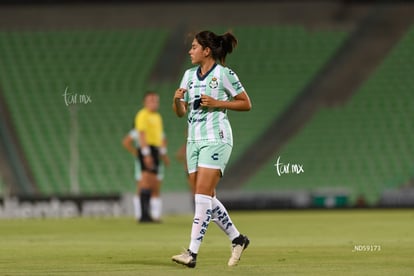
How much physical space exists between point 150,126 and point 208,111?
9.91 m

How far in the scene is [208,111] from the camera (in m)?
10.3

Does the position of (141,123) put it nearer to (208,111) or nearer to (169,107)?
(169,107)

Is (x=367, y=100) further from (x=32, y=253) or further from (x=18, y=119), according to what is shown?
(x=32, y=253)

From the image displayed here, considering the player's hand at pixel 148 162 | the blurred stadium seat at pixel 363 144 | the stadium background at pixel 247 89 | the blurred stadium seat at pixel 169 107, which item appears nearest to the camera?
the player's hand at pixel 148 162

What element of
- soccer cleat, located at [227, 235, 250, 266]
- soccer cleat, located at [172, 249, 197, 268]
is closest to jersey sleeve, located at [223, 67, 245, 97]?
soccer cleat, located at [227, 235, 250, 266]

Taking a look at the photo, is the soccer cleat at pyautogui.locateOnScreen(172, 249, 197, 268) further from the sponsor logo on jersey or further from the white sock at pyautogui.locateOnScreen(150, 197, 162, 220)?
the white sock at pyautogui.locateOnScreen(150, 197, 162, 220)

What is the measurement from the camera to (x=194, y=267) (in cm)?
993

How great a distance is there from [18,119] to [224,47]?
19091 mm

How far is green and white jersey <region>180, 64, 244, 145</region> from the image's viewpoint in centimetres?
1022

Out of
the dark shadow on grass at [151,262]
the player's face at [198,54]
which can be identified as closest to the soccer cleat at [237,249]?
the dark shadow on grass at [151,262]

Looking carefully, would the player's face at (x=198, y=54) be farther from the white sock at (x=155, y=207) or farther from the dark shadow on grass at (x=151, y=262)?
the white sock at (x=155, y=207)

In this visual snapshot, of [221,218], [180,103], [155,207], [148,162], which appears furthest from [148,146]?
[180,103]

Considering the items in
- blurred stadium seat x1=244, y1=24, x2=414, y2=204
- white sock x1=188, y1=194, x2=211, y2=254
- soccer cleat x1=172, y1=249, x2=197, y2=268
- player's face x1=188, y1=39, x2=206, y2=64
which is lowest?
soccer cleat x1=172, y1=249, x2=197, y2=268

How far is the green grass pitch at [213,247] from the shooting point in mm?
9820
